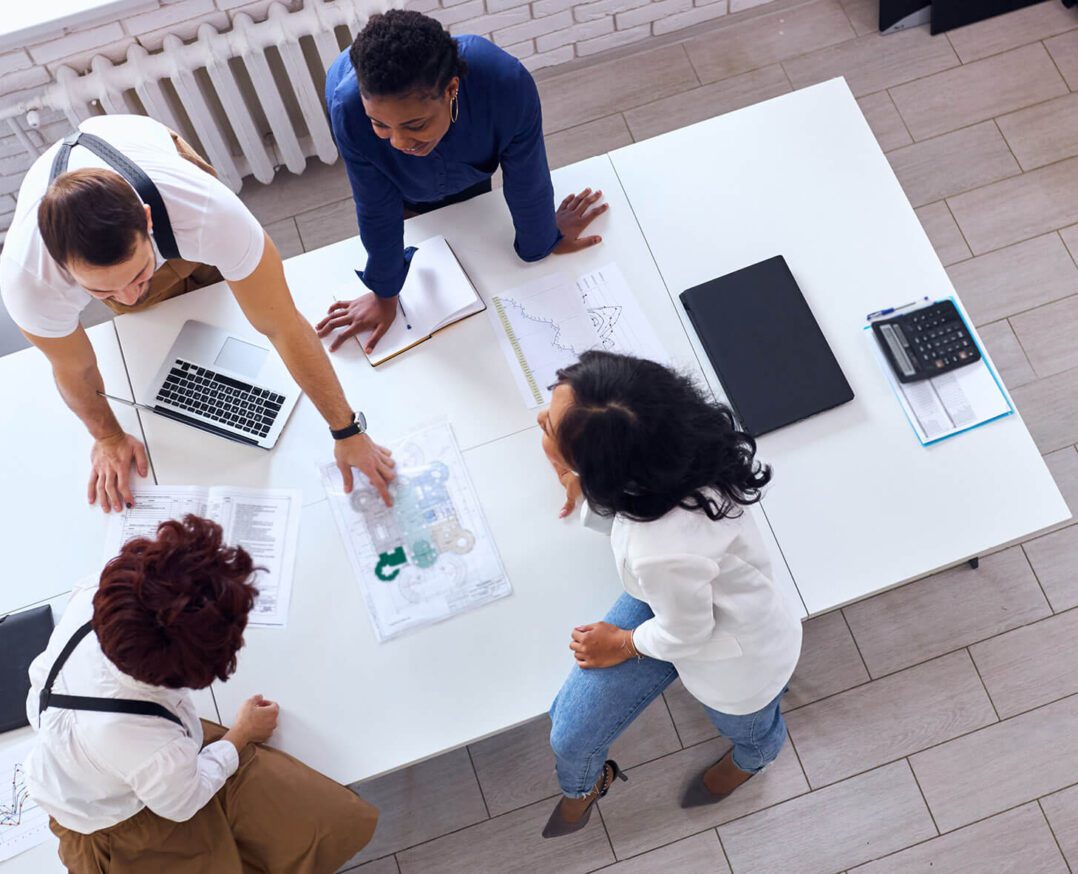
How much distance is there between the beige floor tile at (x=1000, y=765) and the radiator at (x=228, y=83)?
7.61ft

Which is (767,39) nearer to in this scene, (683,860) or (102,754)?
(683,860)

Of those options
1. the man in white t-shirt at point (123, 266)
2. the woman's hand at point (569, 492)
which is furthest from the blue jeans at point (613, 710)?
the man in white t-shirt at point (123, 266)

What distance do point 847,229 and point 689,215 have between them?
32 cm

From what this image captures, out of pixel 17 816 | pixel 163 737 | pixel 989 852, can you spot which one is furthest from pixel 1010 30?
pixel 17 816

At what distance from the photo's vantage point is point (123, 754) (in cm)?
148

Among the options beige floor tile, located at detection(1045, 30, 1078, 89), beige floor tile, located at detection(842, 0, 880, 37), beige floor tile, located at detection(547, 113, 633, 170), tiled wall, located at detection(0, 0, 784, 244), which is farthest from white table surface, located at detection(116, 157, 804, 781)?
beige floor tile, located at detection(1045, 30, 1078, 89)

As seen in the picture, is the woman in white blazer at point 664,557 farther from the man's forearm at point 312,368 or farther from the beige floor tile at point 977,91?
the beige floor tile at point 977,91

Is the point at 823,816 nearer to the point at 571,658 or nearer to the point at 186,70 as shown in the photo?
the point at 571,658

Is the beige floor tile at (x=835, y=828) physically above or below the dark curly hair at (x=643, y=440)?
below

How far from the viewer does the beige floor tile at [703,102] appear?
288 centimetres

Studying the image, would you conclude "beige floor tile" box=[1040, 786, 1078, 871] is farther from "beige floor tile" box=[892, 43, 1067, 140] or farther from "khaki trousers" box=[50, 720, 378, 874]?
"beige floor tile" box=[892, 43, 1067, 140]

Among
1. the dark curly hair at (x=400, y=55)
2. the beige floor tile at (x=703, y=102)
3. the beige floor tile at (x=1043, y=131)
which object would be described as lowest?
the beige floor tile at (x=1043, y=131)

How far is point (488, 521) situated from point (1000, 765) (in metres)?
1.49

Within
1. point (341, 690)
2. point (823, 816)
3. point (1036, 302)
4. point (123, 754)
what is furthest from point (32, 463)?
point (1036, 302)
